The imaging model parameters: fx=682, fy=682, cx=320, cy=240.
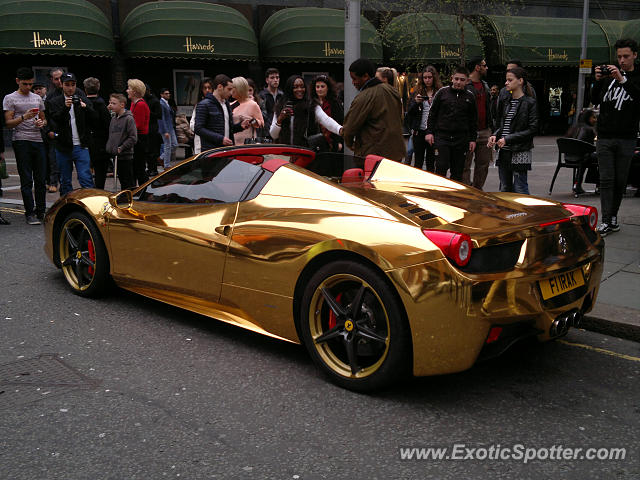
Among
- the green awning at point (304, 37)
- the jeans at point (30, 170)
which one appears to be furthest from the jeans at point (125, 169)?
the green awning at point (304, 37)

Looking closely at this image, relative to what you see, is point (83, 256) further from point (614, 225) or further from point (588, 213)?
point (614, 225)

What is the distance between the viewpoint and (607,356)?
4211mm

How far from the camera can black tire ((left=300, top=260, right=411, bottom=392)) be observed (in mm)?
3357

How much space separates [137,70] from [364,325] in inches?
784

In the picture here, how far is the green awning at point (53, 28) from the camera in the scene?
18.1 m

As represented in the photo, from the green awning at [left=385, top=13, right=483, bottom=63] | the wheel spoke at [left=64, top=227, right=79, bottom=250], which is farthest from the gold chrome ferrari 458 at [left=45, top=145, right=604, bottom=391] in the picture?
the green awning at [left=385, top=13, right=483, bottom=63]

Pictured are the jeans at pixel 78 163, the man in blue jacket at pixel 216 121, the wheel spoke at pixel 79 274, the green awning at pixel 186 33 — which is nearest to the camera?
the wheel spoke at pixel 79 274

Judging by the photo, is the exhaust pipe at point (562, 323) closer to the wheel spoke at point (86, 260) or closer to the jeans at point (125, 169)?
the wheel spoke at point (86, 260)

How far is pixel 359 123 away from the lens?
6.75 metres

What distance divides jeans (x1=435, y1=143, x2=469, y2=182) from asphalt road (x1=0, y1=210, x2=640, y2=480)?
4184 millimetres

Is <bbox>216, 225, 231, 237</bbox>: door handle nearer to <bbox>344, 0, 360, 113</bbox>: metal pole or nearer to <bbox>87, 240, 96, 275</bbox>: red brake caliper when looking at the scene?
<bbox>87, 240, 96, 275</bbox>: red brake caliper

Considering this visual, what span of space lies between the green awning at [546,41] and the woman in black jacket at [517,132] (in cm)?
1761

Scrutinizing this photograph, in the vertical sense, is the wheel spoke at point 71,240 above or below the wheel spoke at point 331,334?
above

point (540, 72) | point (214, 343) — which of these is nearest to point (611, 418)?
point (214, 343)
